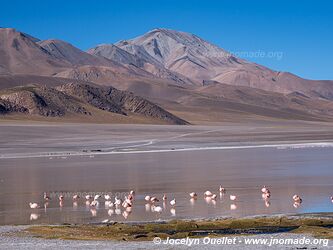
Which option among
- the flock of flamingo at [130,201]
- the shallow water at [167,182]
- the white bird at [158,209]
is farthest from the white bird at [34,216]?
the white bird at [158,209]

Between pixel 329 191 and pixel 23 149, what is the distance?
31047 millimetres

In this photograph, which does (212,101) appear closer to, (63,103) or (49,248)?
(63,103)

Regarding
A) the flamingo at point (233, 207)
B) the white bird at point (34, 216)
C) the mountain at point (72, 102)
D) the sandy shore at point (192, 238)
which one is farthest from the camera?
the mountain at point (72, 102)

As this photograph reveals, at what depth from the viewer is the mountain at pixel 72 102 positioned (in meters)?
111

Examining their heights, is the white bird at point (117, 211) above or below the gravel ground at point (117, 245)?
above

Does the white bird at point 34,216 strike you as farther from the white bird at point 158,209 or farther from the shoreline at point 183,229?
the white bird at point 158,209

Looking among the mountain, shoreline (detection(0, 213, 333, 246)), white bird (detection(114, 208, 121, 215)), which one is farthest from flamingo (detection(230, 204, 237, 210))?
the mountain

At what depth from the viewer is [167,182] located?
24625 millimetres

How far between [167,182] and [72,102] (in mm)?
95080

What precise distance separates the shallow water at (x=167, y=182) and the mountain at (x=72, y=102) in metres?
72.4

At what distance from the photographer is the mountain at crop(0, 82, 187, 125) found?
111m

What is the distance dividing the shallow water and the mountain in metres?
72.4

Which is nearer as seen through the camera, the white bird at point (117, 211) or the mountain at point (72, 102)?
the white bird at point (117, 211)

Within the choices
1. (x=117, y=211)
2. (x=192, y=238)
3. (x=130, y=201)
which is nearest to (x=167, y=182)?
(x=130, y=201)
